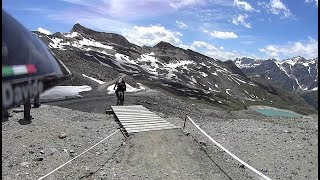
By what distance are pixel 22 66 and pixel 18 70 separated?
217 mm

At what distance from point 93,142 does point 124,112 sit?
26.3 feet

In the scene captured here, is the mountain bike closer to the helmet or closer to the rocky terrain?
the rocky terrain

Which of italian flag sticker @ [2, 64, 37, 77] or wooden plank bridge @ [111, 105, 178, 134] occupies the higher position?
italian flag sticker @ [2, 64, 37, 77]

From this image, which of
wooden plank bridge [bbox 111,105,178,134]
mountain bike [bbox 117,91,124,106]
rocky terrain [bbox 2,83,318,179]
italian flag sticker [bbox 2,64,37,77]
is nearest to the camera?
italian flag sticker [bbox 2,64,37,77]

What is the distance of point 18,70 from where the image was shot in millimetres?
5012

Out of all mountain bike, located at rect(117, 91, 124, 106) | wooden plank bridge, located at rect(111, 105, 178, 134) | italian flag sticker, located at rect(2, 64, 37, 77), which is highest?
italian flag sticker, located at rect(2, 64, 37, 77)

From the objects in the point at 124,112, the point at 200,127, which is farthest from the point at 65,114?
the point at 200,127

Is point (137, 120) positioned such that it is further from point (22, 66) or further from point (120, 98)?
point (22, 66)

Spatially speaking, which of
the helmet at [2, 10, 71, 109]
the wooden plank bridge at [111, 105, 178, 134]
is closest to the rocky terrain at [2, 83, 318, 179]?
the wooden plank bridge at [111, 105, 178, 134]

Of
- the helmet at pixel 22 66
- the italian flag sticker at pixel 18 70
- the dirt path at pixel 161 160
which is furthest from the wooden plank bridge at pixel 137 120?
the italian flag sticker at pixel 18 70

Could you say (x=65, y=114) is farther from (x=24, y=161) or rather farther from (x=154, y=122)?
(x=24, y=161)

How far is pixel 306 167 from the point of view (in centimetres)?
2091

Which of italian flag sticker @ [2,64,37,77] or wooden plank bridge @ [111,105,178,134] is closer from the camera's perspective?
italian flag sticker @ [2,64,37,77]

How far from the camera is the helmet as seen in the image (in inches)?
187
